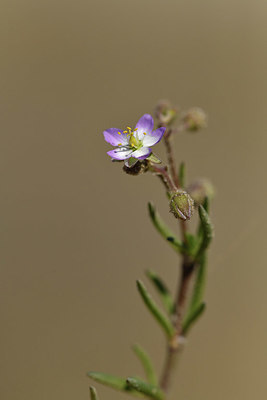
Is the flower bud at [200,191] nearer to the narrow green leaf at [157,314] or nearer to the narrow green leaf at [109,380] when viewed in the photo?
the narrow green leaf at [157,314]

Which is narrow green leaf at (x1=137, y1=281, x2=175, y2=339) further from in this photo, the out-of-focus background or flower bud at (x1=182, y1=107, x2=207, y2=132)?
the out-of-focus background

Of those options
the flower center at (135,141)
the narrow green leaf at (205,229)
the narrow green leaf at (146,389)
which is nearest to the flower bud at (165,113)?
the flower center at (135,141)

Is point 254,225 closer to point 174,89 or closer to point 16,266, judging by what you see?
point 174,89

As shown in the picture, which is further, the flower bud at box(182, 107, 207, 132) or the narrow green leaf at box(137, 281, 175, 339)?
the flower bud at box(182, 107, 207, 132)

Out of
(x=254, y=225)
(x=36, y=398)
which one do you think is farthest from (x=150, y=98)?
(x=36, y=398)

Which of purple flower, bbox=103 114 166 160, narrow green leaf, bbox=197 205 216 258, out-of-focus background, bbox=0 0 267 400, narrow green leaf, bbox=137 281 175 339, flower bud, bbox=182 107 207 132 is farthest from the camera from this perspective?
out-of-focus background, bbox=0 0 267 400

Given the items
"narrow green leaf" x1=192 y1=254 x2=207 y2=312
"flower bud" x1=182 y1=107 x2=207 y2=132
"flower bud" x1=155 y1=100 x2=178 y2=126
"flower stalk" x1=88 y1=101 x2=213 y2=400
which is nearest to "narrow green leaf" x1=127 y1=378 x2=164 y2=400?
"flower stalk" x1=88 y1=101 x2=213 y2=400
